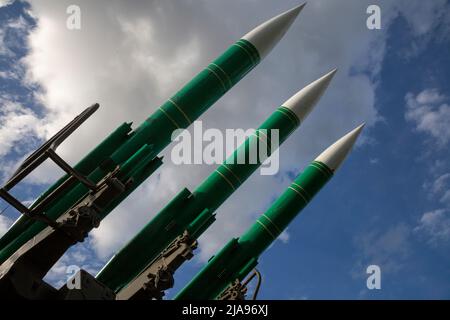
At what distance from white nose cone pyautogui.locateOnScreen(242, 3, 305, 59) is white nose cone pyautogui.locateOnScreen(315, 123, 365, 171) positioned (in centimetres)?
284

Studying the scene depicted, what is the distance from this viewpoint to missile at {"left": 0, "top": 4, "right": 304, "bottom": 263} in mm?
8469

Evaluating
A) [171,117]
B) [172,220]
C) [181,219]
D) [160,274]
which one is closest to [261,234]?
[181,219]

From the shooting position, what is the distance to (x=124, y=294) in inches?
314

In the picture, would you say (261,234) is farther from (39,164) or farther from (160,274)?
(39,164)

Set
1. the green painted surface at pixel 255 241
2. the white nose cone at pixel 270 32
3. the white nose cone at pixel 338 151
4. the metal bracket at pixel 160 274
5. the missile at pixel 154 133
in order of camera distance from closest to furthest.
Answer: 1. the metal bracket at pixel 160 274
2. the missile at pixel 154 133
3. the green painted surface at pixel 255 241
4. the white nose cone at pixel 270 32
5. the white nose cone at pixel 338 151

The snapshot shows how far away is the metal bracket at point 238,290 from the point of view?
8.91m

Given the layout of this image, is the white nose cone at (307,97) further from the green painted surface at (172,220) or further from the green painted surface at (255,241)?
the green painted surface at (172,220)

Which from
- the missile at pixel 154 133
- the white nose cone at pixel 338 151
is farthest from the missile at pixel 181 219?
the white nose cone at pixel 338 151

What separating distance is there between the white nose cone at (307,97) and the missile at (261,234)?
1164mm

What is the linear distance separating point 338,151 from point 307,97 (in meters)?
1.57

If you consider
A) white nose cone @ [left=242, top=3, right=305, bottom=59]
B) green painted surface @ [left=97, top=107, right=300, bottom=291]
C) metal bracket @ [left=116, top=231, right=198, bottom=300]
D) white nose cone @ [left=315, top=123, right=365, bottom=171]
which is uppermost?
white nose cone @ [left=242, top=3, right=305, bottom=59]

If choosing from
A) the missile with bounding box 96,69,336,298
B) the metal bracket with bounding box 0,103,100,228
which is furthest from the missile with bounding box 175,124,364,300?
the metal bracket with bounding box 0,103,100,228

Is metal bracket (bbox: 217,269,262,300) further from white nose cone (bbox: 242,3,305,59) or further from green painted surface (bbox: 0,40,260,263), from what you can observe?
white nose cone (bbox: 242,3,305,59)
